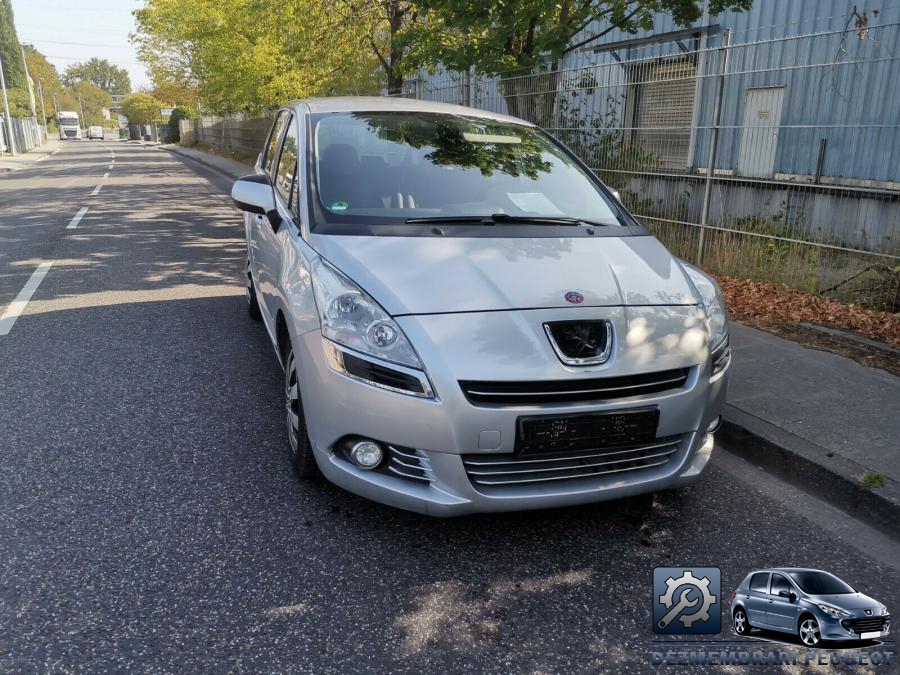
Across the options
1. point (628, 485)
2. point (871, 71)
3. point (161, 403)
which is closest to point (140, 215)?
point (161, 403)

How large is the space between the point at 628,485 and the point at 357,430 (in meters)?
1.06

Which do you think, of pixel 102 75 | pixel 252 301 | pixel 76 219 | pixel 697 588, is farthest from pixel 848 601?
pixel 102 75

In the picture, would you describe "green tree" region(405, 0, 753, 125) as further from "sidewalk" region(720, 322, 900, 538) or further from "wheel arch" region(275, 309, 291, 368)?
"wheel arch" region(275, 309, 291, 368)

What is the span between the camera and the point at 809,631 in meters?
2.34

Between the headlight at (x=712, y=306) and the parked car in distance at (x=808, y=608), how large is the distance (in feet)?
3.01

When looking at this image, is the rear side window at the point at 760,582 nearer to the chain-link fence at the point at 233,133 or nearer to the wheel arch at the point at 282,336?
the wheel arch at the point at 282,336

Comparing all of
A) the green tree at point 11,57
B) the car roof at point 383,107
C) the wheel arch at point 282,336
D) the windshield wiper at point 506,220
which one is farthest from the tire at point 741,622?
the green tree at point 11,57

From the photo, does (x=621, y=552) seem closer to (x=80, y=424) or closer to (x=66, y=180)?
(x=80, y=424)

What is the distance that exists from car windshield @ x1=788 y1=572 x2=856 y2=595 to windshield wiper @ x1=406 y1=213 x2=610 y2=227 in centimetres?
188

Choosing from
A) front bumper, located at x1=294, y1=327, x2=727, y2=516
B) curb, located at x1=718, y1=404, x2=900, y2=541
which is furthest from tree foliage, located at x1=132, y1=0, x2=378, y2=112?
front bumper, located at x1=294, y1=327, x2=727, y2=516

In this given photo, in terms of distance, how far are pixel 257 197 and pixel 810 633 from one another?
3.28 meters

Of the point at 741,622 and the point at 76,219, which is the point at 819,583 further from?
the point at 76,219

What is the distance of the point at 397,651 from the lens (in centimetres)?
224

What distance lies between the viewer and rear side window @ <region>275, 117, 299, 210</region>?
12.5ft
